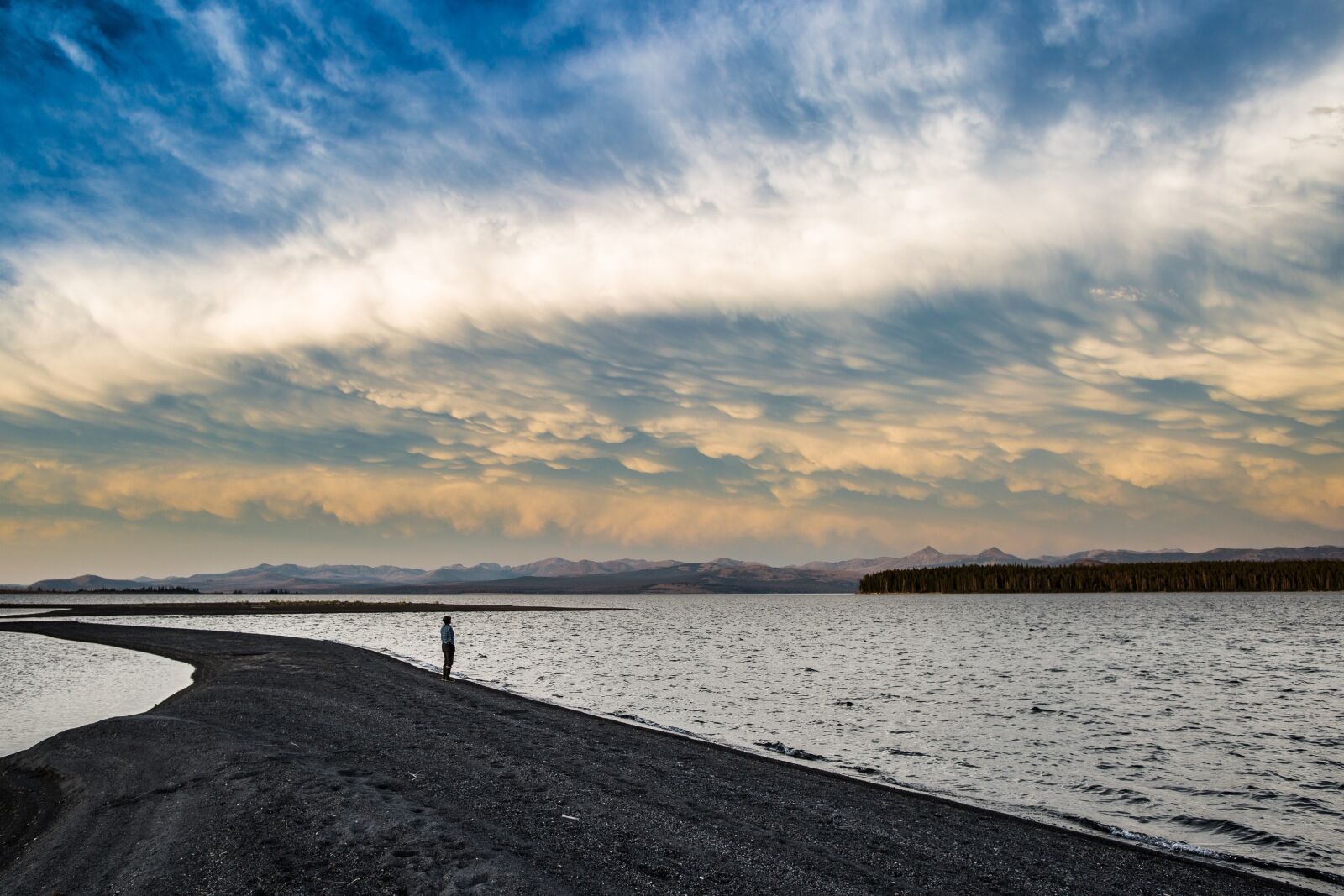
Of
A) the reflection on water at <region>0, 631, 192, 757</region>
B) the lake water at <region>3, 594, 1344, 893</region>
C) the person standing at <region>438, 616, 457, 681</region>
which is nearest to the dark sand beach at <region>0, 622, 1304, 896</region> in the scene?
the lake water at <region>3, 594, 1344, 893</region>

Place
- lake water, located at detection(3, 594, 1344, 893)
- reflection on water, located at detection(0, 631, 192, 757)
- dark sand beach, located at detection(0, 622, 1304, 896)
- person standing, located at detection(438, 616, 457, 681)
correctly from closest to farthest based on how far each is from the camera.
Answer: dark sand beach, located at detection(0, 622, 1304, 896), lake water, located at detection(3, 594, 1344, 893), reflection on water, located at detection(0, 631, 192, 757), person standing, located at detection(438, 616, 457, 681)

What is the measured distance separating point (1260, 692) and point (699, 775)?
36244mm

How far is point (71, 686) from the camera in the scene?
37406 millimetres

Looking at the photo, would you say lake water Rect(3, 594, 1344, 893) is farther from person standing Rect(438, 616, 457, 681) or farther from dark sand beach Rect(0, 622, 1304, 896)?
person standing Rect(438, 616, 457, 681)

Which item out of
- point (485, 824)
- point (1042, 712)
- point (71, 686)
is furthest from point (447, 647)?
point (1042, 712)

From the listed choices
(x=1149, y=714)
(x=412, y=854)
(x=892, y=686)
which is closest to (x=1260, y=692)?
(x=1149, y=714)

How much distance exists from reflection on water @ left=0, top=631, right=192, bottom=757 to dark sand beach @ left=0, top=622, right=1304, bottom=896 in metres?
6.29

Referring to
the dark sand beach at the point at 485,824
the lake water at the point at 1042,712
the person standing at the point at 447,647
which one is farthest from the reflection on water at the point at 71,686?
the lake water at the point at 1042,712

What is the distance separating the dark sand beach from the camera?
11898mm

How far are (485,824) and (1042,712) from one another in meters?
27.6

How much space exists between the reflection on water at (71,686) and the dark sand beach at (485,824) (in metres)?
→ 6.29

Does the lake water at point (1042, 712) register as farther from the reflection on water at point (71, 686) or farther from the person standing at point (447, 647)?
the reflection on water at point (71, 686)

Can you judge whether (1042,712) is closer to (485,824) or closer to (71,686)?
(485,824)

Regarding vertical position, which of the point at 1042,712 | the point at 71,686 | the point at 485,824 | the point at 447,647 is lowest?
the point at 1042,712
